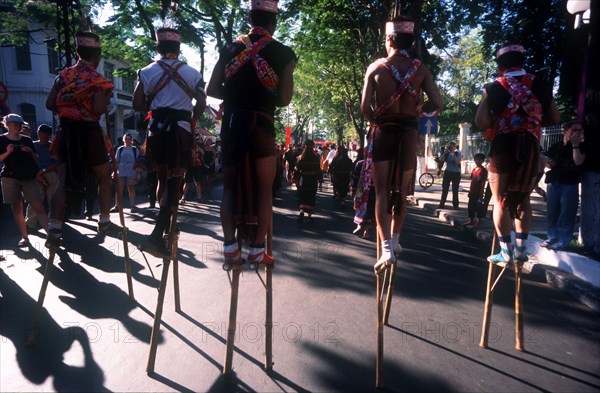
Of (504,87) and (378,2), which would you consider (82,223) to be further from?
(378,2)

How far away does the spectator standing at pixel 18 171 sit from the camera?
6.94 metres

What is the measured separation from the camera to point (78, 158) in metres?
3.99

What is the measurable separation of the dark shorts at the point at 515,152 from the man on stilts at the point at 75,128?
3.49m

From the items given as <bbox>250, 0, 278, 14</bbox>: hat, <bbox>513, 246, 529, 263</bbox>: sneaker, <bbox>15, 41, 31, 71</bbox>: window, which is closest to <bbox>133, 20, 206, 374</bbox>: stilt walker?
<bbox>250, 0, 278, 14</bbox>: hat

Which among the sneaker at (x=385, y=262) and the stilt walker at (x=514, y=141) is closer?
the sneaker at (x=385, y=262)

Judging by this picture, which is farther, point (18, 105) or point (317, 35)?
point (18, 105)

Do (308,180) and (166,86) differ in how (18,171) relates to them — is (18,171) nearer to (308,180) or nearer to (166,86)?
(166,86)

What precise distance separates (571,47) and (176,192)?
6.35m

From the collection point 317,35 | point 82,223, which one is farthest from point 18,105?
point 82,223

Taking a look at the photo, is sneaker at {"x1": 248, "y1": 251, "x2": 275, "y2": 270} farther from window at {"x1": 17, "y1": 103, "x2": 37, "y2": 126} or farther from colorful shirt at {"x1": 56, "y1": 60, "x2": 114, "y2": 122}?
window at {"x1": 17, "y1": 103, "x2": 37, "y2": 126}

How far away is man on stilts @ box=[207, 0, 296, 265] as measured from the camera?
3.21 m

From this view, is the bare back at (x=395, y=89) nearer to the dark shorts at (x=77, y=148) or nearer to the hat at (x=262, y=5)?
the hat at (x=262, y=5)

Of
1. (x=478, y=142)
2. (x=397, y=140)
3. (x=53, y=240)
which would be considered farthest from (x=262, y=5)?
(x=478, y=142)

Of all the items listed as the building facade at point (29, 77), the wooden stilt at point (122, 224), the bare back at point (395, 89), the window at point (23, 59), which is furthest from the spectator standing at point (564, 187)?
the window at point (23, 59)
